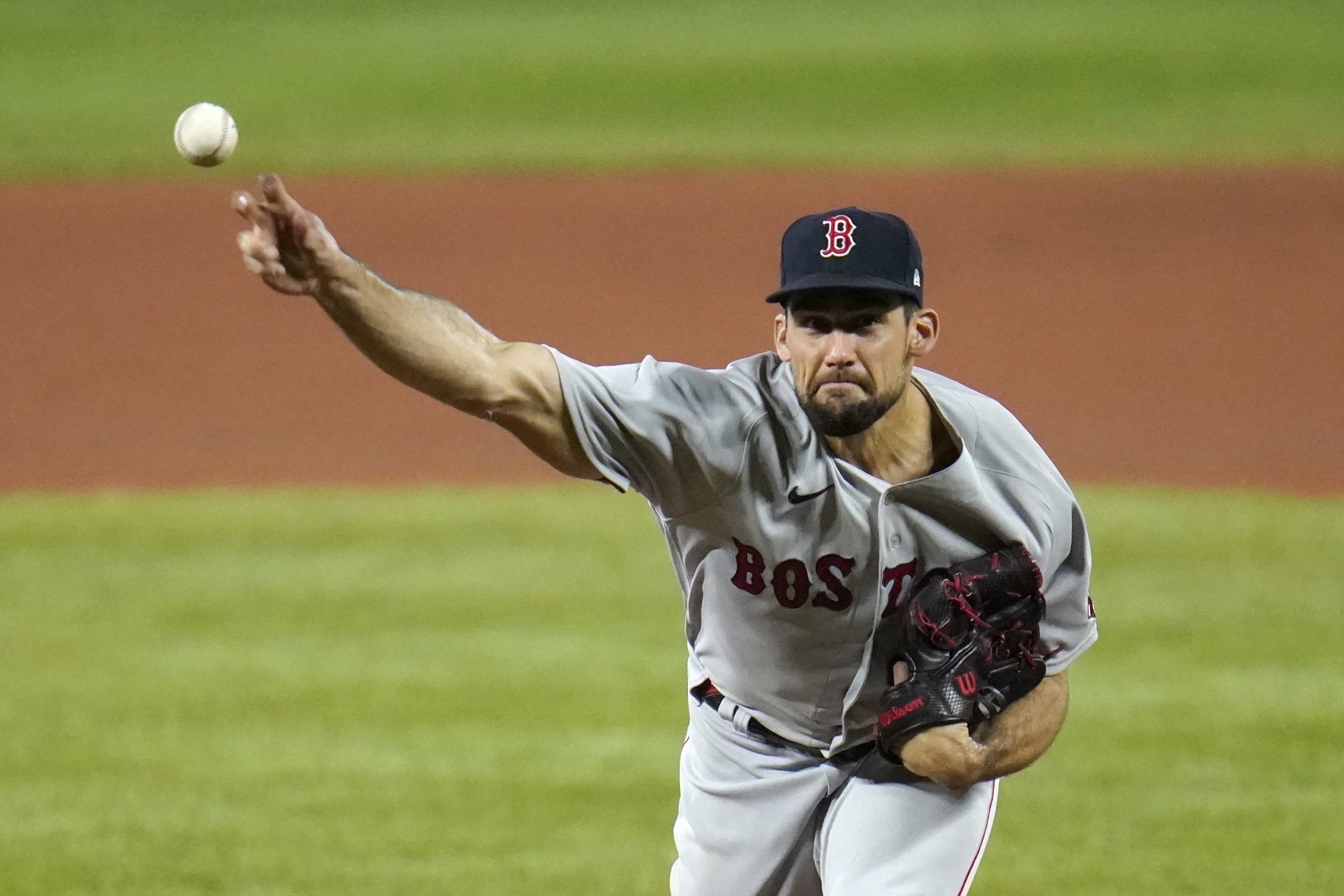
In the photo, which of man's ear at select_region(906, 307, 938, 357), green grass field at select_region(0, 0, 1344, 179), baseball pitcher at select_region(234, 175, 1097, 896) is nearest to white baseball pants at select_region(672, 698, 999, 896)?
baseball pitcher at select_region(234, 175, 1097, 896)

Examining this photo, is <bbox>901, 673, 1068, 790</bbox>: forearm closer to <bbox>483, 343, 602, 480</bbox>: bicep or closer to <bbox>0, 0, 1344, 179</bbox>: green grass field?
<bbox>483, 343, 602, 480</bbox>: bicep

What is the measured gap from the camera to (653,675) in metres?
7.97

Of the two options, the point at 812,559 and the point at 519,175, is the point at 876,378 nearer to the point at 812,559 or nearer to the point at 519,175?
the point at 812,559

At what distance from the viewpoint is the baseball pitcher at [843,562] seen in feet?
12.2

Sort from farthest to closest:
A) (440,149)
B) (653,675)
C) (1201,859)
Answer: (440,149), (653,675), (1201,859)

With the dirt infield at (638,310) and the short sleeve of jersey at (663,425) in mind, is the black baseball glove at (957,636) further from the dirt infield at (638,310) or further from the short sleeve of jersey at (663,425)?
the dirt infield at (638,310)

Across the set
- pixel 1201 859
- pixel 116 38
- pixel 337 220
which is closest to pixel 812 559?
pixel 1201 859

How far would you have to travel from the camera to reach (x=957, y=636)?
393 cm

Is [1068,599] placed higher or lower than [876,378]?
lower

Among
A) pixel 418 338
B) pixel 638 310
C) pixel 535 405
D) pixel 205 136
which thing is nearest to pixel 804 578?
pixel 535 405

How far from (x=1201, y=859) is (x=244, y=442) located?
7.41 meters

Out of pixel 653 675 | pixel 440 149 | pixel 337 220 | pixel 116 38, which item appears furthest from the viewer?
pixel 116 38

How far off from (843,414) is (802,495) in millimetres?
190

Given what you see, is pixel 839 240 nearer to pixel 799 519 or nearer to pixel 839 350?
pixel 839 350
